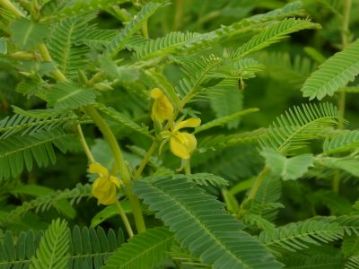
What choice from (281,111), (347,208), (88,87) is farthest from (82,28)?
(281,111)

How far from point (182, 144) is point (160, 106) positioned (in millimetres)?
63

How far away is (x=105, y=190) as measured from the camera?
1044 mm

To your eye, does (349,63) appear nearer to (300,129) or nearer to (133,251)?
(300,129)

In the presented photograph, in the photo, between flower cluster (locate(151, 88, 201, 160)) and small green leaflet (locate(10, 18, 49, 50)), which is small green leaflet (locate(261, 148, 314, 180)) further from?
small green leaflet (locate(10, 18, 49, 50))

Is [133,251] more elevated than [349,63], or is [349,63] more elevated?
[349,63]

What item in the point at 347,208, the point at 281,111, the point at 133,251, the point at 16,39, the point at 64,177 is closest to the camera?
the point at 16,39

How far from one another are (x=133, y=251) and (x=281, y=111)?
109cm

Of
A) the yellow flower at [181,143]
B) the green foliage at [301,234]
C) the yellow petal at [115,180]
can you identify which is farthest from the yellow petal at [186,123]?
the green foliage at [301,234]

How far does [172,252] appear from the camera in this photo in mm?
1100

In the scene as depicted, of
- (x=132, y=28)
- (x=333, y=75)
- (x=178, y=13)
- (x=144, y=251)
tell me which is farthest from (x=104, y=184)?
(x=178, y=13)

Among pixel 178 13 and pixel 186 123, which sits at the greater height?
pixel 178 13

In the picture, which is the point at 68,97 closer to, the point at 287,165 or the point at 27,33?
the point at 27,33

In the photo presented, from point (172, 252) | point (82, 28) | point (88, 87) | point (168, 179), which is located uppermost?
point (82, 28)

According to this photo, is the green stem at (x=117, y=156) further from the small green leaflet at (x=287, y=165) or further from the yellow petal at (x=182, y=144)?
the small green leaflet at (x=287, y=165)
